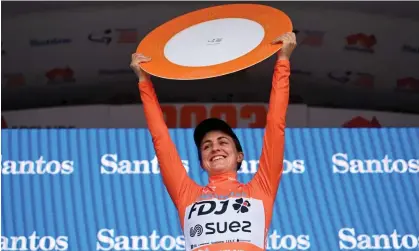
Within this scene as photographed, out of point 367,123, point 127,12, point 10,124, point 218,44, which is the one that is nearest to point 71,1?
point 127,12

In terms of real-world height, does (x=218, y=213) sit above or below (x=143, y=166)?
below

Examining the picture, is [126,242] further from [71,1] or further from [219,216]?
[71,1]

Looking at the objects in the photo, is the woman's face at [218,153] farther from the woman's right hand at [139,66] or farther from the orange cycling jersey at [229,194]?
the woman's right hand at [139,66]

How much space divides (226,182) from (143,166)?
1703 mm

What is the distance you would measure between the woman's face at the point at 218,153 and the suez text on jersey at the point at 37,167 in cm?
179

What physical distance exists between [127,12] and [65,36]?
68cm

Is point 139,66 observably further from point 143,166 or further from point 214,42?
point 143,166

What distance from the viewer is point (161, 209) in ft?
14.8

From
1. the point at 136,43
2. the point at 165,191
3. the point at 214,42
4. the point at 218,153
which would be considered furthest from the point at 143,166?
the point at 136,43

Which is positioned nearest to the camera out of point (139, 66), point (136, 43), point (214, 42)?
point (139, 66)

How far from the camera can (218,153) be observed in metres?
2.94

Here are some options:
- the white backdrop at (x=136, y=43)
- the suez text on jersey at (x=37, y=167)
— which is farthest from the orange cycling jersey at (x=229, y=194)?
the white backdrop at (x=136, y=43)

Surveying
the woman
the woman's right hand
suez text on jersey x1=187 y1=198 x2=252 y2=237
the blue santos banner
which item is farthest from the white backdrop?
suez text on jersey x1=187 y1=198 x2=252 y2=237

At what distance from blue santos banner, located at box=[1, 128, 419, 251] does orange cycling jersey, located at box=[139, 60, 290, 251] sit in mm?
1540
